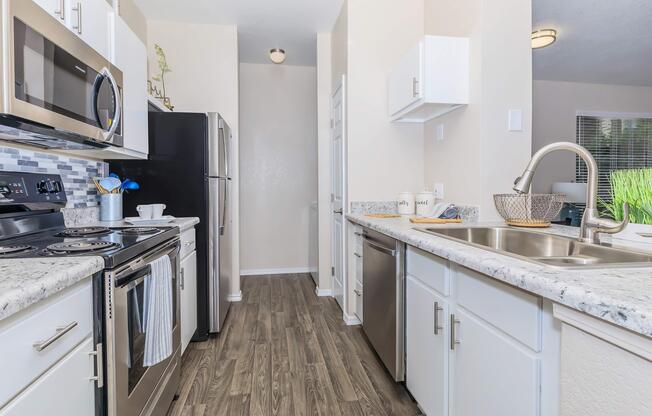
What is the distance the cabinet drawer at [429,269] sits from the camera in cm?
133

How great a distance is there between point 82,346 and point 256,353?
148 centimetres

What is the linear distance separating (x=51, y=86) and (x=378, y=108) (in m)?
2.13

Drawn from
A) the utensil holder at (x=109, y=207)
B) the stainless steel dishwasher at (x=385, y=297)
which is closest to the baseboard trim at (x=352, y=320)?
the stainless steel dishwasher at (x=385, y=297)

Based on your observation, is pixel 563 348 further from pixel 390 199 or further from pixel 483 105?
pixel 390 199

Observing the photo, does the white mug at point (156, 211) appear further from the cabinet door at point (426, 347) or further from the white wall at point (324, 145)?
the white wall at point (324, 145)

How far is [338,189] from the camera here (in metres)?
3.11

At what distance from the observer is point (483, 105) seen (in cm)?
198

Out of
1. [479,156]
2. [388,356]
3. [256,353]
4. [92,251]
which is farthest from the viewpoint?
[256,353]

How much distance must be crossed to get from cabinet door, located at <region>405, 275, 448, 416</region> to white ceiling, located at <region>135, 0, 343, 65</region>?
2.58m

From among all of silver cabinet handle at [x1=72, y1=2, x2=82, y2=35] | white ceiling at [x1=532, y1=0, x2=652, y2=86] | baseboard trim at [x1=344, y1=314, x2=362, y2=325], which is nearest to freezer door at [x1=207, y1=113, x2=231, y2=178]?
silver cabinet handle at [x1=72, y1=2, x2=82, y2=35]

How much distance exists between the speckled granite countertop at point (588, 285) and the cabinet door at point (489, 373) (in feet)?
0.71

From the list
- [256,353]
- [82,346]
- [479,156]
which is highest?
[479,156]

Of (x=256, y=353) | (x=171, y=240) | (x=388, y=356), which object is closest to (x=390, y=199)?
(x=388, y=356)

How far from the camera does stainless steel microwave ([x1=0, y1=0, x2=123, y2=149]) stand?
1.04m
